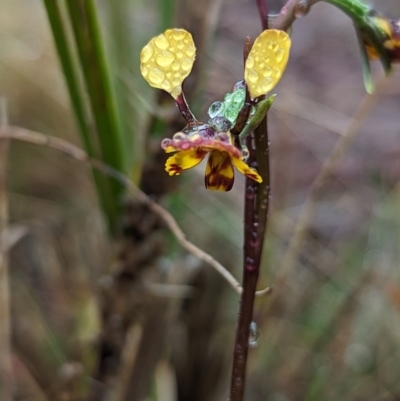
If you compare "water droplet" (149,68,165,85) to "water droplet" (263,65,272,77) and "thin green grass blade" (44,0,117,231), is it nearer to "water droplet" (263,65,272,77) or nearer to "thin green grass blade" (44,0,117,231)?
"water droplet" (263,65,272,77)

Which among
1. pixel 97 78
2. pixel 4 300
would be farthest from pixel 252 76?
pixel 4 300

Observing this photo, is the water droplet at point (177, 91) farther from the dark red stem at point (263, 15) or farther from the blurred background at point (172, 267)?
the blurred background at point (172, 267)

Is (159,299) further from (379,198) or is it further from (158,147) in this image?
(379,198)

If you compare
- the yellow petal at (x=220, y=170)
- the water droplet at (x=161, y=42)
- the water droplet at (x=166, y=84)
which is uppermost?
the water droplet at (x=161, y=42)

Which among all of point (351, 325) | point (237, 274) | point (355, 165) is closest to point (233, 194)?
point (237, 274)

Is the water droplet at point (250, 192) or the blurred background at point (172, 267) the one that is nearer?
the water droplet at point (250, 192)

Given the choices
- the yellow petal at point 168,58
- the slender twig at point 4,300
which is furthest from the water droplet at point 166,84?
the slender twig at point 4,300

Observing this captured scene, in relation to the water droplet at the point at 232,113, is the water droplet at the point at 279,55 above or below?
above
